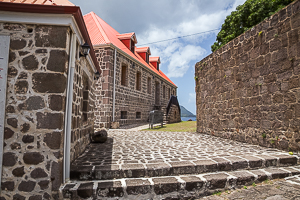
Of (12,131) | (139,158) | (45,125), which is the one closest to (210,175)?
(139,158)

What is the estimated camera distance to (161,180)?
2781 millimetres

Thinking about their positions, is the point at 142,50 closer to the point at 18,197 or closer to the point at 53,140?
the point at 53,140

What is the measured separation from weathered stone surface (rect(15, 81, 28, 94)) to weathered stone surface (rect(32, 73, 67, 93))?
115 millimetres

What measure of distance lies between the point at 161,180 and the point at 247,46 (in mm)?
4730

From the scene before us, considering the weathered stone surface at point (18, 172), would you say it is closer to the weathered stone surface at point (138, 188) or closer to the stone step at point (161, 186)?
the stone step at point (161, 186)

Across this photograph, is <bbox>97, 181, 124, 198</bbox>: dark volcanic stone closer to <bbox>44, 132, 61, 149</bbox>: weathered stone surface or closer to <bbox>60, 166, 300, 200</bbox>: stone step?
<bbox>60, 166, 300, 200</bbox>: stone step

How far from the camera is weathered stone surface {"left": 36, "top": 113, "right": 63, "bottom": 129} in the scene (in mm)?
2604

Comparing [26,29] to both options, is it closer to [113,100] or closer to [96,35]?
[113,100]

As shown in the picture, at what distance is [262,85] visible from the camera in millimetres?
4895

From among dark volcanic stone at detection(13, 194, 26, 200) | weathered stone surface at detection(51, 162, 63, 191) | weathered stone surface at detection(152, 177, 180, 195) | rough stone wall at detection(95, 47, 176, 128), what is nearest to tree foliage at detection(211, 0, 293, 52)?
rough stone wall at detection(95, 47, 176, 128)

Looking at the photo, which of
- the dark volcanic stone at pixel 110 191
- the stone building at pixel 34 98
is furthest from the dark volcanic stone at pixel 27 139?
the dark volcanic stone at pixel 110 191

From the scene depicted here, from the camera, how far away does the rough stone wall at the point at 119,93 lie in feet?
34.6

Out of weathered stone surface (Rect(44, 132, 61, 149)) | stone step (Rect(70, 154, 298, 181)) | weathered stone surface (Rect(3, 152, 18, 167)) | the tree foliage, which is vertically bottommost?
stone step (Rect(70, 154, 298, 181))

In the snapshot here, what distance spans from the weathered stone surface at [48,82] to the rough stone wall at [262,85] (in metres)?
4.55
